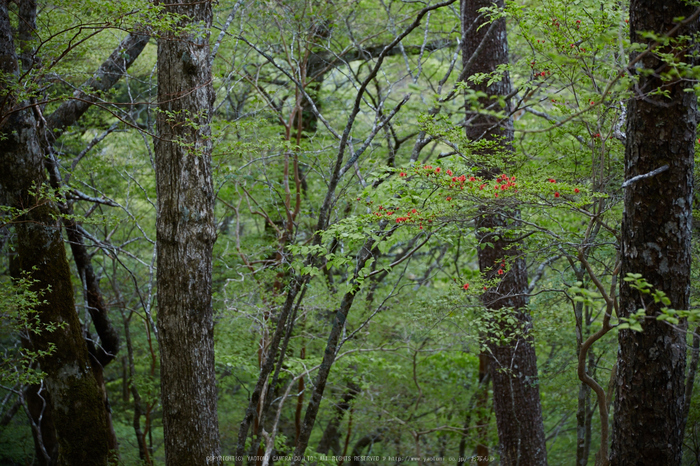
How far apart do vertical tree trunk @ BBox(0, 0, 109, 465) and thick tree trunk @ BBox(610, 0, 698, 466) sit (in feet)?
15.5

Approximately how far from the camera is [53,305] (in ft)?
15.9

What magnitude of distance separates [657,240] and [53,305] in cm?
513

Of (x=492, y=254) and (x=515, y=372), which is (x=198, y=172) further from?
(x=515, y=372)

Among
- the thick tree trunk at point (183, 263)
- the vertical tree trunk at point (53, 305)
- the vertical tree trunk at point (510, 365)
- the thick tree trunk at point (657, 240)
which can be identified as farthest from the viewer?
the vertical tree trunk at point (510, 365)

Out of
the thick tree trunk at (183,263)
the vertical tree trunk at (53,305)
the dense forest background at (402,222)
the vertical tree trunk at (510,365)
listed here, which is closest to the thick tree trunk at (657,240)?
the dense forest background at (402,222)

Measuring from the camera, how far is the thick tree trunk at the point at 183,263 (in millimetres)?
4270

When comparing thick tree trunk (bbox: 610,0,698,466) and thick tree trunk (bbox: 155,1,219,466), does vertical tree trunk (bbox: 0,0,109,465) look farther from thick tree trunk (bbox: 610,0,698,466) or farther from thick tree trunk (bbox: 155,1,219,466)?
thick tree trunk (bbox: 610,0,698,466)

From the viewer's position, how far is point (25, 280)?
14.3 ft

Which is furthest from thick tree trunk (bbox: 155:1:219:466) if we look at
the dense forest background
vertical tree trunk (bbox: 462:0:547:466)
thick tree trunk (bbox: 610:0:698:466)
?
thick tree trunk (bbox: 610:0:698:466)

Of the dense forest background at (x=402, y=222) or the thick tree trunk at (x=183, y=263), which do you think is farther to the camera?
the thick tree trunk at (x=183, y=263)

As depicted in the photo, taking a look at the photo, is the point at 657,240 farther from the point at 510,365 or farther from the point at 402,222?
the point at 510,365

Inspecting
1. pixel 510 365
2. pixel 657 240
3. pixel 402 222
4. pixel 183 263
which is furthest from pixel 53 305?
pixel 657 240

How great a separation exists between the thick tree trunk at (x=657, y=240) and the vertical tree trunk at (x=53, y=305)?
472 centimetres

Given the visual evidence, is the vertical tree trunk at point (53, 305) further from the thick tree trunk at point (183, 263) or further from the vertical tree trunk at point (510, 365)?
the vertical tree trunk at point (510, 365)
